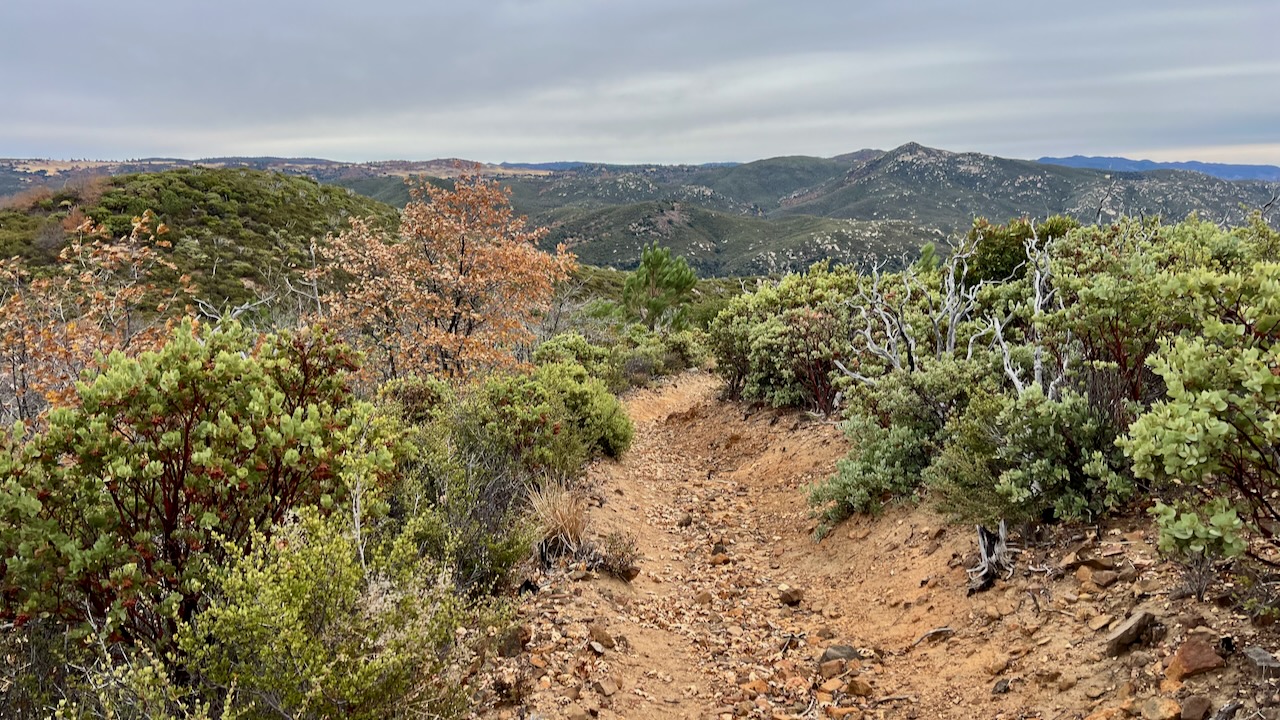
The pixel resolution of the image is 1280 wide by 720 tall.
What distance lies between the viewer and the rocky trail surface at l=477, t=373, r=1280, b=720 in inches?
133

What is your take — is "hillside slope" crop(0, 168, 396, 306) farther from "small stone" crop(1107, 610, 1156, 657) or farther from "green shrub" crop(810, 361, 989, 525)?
"small stone" crop(1107, 610, 1156, 657)

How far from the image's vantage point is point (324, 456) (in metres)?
3.44

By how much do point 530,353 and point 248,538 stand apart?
15.0 metres

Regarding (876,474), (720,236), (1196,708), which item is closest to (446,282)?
(876,474)

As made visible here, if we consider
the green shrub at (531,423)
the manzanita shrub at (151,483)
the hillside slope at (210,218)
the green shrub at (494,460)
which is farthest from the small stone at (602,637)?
the hillside slope at (210,218)

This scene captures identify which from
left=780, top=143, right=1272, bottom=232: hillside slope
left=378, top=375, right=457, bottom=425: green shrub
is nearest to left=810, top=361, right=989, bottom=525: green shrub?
left=378, top=375, right=457, bottom=425: green shrub

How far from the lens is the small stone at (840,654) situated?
15.6 ft

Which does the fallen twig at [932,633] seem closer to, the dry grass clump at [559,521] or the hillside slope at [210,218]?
the dry grass clump at [559,521]

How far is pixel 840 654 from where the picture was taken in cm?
478

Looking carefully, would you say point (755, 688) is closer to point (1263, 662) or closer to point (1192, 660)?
point (1192, 660)

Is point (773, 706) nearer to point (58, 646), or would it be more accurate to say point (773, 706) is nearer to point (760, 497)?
point (58, 646)

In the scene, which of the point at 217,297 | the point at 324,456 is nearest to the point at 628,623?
the point at 324,456

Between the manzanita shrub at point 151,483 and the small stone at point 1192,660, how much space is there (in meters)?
3.81

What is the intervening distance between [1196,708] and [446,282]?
409 inches
